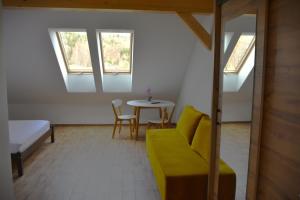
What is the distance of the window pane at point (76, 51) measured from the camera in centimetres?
469

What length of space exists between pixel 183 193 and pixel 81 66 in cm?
376

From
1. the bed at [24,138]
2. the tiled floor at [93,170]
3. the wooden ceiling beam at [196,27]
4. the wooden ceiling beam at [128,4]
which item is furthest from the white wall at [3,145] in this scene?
the wooden ceiling beam at [196,27]

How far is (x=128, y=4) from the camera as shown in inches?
125

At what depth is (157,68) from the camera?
16.3ft

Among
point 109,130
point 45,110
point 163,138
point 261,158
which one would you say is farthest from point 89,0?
point 45,110

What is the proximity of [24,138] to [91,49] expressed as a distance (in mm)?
1831

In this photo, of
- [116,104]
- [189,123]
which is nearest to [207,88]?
[189,123]

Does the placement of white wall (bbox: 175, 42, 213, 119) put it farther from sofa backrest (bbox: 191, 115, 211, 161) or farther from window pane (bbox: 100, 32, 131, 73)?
window pane (bbox: 100, 32, 131, 73)

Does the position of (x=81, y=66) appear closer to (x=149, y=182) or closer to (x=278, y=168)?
(x=149, y=182)

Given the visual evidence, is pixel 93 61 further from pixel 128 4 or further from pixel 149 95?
pixel 128 4

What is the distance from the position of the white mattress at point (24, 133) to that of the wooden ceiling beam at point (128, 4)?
1672 mm

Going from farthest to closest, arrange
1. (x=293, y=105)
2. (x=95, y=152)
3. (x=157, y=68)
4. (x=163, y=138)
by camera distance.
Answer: (x=157, y=68) < (x=95, y=152) < (x=163, y=138) < (x=293, y=105)

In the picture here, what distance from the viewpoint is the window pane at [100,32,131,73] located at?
476cm

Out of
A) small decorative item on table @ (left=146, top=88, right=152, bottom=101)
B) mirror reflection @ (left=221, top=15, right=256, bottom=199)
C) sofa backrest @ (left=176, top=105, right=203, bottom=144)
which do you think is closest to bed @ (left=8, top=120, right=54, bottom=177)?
small decorative item on table @ (left=146, top=88, right=152, bottom=101)
